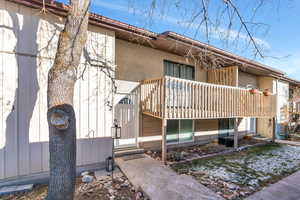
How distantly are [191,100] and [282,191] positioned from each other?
10.7 ft

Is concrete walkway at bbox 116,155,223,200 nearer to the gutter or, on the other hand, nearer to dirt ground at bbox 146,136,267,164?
dirt ground at bbox 146,136,267,164

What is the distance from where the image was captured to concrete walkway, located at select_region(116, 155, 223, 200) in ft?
10.2

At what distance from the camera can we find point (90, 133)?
4.39 meters

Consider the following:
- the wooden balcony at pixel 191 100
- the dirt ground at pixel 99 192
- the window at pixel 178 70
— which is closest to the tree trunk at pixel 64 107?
the dirt ground at pixel 99 192

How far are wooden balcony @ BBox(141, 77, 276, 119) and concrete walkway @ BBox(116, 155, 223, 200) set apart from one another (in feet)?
5.16

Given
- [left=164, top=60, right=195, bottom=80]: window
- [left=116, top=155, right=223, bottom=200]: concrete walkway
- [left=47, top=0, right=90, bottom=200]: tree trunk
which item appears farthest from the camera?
[left=164, top=60, right=195, bottom=80]: window

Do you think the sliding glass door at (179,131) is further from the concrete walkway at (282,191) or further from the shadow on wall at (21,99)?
the shadow on wall at (21,99)

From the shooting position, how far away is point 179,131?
7102 millimetres

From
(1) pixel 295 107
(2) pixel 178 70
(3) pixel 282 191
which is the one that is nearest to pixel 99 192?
(3) pixel 282 191

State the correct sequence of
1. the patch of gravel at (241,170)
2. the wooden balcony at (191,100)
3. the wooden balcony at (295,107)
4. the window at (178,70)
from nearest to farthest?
the patch of gravel at (241,170) < the wooden balcony at (191,100) < the window at (178,70) < the wooden balcony at (295,107)

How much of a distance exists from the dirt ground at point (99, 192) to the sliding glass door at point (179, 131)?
11.1 feet

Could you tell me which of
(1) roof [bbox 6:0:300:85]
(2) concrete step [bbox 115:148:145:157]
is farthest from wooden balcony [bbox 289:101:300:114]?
(2) concrete step [bbox 115:148:145:157]

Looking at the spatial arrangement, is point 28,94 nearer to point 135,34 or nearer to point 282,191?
point 135,34

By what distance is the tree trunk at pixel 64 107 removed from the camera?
2551mm
